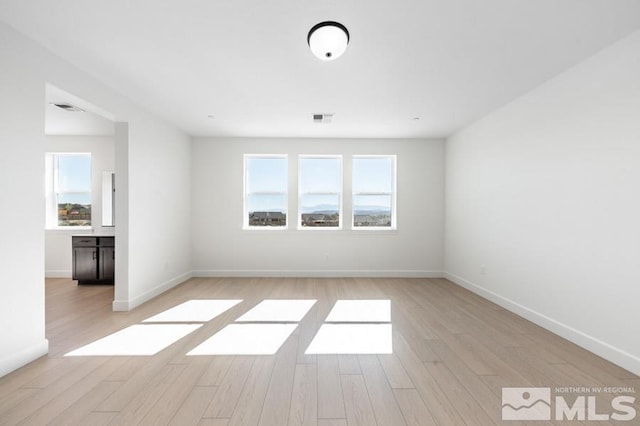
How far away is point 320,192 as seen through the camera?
233 inches

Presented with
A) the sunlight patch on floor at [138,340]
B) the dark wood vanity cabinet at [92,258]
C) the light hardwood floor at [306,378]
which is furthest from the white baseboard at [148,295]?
the dark wood vanity cabinet at [92,258]

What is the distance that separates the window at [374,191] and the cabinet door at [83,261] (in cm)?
463

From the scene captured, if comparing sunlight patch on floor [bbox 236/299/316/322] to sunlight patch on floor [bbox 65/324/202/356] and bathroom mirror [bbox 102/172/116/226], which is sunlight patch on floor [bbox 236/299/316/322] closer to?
sunlight patch on floor [bbox 65/324/202/356]

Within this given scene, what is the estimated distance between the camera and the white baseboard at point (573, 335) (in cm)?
243

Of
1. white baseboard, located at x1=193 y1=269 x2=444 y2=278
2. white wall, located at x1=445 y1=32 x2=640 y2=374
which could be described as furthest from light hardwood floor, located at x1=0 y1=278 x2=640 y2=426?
white baseboard, located at x1=193 y1=269 x2=444 y2=278

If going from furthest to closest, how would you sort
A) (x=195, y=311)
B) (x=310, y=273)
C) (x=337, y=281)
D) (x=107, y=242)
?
(x=310, y=273)
(x=337, y=281)
(x=107, y=242)
(x=195, y=311)

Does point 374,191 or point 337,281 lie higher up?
point 374,191

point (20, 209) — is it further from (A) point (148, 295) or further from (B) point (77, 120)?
(B) point (77, 120)

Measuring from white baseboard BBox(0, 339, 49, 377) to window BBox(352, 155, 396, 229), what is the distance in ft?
15.1

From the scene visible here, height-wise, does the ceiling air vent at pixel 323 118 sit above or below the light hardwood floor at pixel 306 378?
above

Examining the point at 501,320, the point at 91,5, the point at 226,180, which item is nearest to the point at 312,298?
the point at 501,320

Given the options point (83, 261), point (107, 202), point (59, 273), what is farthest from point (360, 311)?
point (59, 273)

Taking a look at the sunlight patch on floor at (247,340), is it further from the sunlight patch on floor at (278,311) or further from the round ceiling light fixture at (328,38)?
the round ceiling light fixture at (328,38)

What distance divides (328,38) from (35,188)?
276 centimetres
